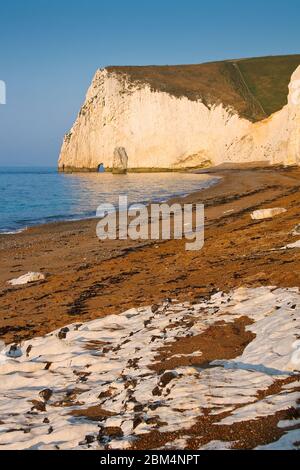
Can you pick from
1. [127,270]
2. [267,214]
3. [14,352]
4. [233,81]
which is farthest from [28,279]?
[233,81]

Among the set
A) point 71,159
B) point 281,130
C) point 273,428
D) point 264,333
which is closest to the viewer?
point 273,428

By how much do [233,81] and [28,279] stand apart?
88562mm

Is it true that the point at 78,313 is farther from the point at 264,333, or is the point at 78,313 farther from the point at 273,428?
the point at 273,428

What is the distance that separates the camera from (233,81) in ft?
306

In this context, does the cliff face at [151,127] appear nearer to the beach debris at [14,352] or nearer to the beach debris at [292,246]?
the beach debris at [292,246]

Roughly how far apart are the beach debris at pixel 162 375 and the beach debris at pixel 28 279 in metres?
4.25

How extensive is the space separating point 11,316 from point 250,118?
7705 centimetres

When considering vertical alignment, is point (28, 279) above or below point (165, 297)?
below

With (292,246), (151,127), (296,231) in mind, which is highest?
(151,127)

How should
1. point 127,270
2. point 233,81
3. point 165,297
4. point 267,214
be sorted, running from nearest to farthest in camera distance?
point 165,297 → point 127,270 → point 267,214 → point 233,81

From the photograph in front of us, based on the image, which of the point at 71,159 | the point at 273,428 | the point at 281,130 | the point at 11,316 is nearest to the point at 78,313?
the point at 11,316

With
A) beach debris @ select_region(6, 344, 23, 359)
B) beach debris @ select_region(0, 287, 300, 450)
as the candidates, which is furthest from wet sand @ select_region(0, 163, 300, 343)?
beach debris @ select_region(0, 287, 300, 450)

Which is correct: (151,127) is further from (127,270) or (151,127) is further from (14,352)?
(14,352)
